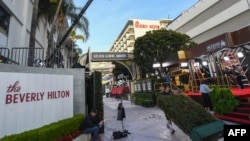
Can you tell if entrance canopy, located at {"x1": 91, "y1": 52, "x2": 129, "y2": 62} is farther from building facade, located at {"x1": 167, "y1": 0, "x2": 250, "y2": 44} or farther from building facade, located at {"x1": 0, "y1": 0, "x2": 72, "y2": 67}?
building facade, located at {"x1": 167, "y1": 0, "x2": 250, "y2": 44}

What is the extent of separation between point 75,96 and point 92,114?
1.35 m

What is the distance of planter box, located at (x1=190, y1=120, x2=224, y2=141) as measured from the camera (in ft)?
11.7

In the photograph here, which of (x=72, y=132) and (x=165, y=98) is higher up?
(x=165, y=98)

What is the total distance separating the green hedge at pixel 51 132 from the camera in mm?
4307

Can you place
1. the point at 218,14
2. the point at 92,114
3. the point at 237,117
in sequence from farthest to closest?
the point at 218,14 → the point at 237,117 → the point at 92,114

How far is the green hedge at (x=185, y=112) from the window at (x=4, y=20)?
8389 mm

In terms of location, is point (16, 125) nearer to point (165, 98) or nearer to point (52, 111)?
point (52, 111)

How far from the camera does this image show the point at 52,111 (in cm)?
597

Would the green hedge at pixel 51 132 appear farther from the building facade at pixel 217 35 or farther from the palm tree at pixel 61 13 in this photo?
the building facade at pixel 217 35

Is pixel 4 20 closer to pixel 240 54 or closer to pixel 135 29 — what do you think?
pixel 240 54

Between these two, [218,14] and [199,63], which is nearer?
[199,63]

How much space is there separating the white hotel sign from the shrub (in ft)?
19.8

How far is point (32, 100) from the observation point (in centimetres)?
530

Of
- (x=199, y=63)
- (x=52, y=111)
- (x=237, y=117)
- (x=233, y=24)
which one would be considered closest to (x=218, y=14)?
(x=233, y=24)
